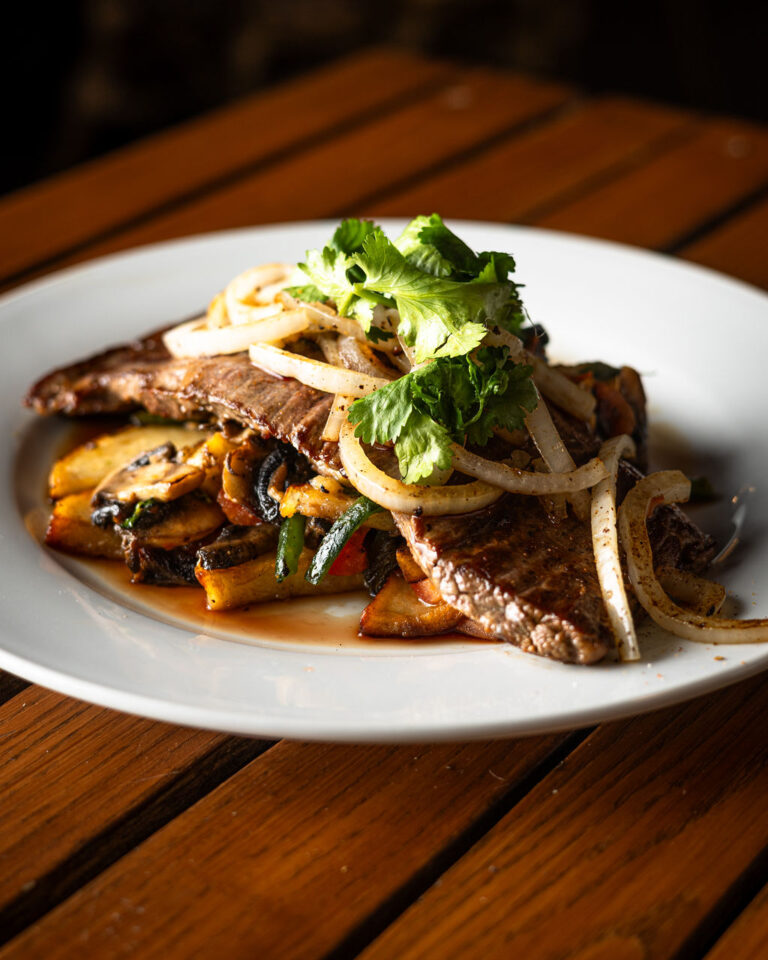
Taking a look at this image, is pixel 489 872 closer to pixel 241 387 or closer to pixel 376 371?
Result: pixel 376 371

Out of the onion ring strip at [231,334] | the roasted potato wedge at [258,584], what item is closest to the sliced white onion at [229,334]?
the onion ring strip at [231,334]

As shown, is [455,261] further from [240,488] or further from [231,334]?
[240,488]

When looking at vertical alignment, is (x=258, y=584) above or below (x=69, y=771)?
below

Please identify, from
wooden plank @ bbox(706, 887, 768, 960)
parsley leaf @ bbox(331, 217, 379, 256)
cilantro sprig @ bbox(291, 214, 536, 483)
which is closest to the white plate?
wooden plank @ bbox(706, 887, 768, 960)

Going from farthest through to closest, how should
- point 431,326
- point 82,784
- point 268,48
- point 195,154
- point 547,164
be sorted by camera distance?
point 268,48 → point 195,154 → point 547,164 → point 431,326 → point 82,784

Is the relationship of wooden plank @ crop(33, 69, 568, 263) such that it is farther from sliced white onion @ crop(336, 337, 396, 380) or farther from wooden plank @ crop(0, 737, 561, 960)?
wooden plank @ crop(0, 737, 561, 960)

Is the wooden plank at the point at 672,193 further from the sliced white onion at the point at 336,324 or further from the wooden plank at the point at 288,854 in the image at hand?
the wooden plank at the point at 288,854

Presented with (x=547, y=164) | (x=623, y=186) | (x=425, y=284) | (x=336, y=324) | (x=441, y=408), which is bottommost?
Result: (x=623, y=186)

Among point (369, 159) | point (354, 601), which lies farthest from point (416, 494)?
point (369, 159)
